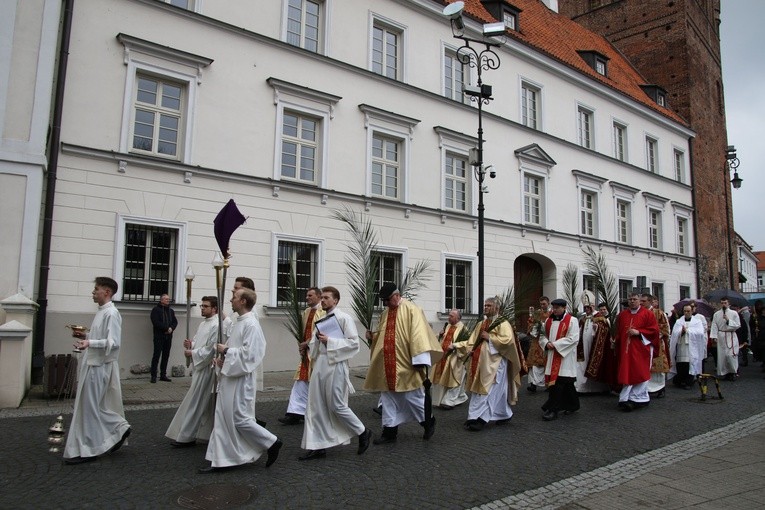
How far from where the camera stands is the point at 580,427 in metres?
8.12

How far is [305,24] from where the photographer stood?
595 inches

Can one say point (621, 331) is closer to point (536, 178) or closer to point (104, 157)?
point (104, 157)

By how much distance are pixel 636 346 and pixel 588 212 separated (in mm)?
14070

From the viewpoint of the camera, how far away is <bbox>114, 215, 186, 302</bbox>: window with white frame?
38.4 ft

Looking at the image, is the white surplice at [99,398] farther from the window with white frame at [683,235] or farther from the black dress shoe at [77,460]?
the window with white frame at [683,235]

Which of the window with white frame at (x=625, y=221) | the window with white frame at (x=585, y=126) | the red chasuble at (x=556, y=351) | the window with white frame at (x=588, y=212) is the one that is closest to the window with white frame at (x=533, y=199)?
the window with white frame at (x=588, y=212)

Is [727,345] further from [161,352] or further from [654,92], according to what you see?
[654,92]

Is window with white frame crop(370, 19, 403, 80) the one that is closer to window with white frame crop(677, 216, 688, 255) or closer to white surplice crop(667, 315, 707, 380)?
white surplice crop(667, 315, 707, 380)

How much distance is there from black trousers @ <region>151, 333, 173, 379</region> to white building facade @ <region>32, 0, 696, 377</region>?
0.44 metres

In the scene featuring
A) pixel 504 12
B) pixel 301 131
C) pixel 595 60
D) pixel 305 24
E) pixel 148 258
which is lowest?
pixel 148 258

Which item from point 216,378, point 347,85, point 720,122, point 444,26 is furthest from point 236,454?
point 720,122

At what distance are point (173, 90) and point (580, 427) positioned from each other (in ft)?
34.4

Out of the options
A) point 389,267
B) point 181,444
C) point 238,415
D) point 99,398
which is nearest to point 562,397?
point 238,415

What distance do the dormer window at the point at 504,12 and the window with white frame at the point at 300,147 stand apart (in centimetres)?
959
